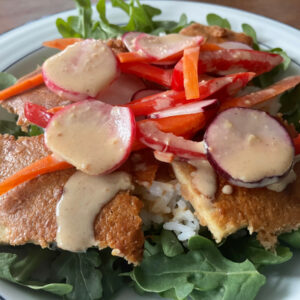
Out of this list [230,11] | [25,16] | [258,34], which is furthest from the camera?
[25,16]

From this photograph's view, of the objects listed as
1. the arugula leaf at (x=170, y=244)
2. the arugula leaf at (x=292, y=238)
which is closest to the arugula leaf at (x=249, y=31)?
the arugula leaf at (x=292, y=238)

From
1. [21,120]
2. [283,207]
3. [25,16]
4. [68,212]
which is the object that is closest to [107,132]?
[68,212]

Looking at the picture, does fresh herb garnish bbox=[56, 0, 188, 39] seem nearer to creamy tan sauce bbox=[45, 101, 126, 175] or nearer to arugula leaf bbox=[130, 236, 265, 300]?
creamy tan sauce bbox=[45, 101, 126, 175]

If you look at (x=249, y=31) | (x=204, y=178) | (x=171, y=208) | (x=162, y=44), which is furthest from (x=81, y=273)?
(x=249, y=31)

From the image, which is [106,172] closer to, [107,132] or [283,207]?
[107,132]

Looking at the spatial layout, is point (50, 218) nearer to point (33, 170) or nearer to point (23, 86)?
point (33, 170)

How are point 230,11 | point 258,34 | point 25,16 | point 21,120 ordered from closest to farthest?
point 21,120
point 258,34
point 230,11
point 25,16
